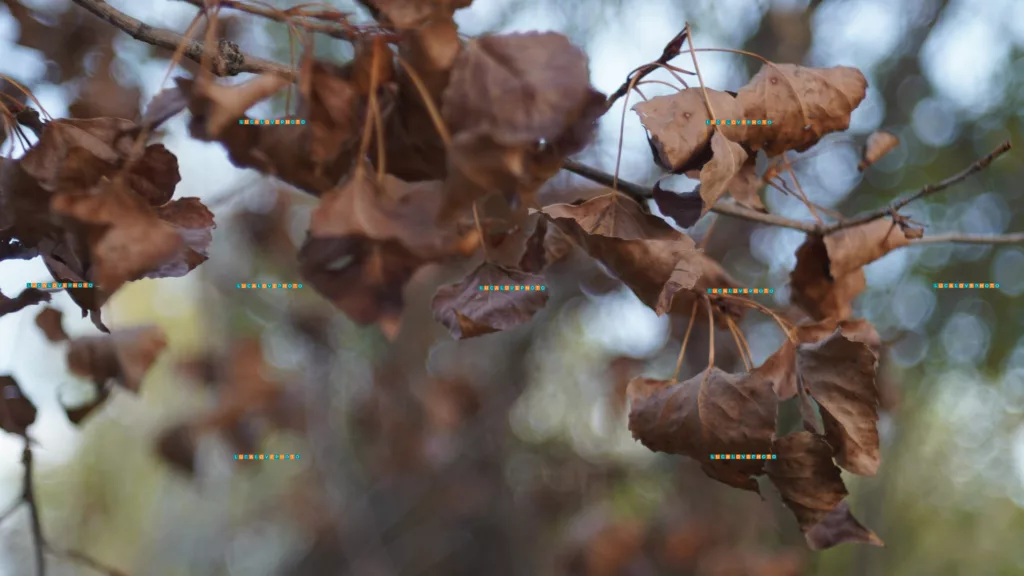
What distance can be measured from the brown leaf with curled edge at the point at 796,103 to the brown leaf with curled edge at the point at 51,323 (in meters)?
0.77

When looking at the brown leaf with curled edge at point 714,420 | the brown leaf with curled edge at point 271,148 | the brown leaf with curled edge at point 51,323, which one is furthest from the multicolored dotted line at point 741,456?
the brown leaf with curled edge at point 51,323

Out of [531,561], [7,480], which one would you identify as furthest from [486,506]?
[7,480]

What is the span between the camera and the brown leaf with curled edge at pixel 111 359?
3.10ft

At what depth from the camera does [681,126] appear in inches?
24.1

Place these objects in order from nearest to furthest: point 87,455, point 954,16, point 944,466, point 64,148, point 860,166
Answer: point 64,148, point 860,166, point 954,16, point 944,466, point 87,455

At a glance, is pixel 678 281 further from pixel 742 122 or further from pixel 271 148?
pixel 271 148

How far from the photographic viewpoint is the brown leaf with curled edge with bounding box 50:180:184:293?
0.48 meters

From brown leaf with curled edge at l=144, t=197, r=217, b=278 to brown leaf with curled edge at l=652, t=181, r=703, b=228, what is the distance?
37 cm

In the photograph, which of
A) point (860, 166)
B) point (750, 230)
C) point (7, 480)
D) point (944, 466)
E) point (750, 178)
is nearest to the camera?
point (750, 178)

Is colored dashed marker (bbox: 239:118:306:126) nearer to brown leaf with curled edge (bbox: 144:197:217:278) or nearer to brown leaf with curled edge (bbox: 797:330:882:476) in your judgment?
brown leaf with curled edge (bbox: 144:197:217:278)

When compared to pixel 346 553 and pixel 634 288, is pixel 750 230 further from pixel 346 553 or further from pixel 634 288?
pixel 346 553

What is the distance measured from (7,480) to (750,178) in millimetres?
6093

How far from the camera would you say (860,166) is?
0.90 meters

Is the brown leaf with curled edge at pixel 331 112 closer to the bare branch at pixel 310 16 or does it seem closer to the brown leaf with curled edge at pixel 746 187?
the bare branch at pixel 310 16
